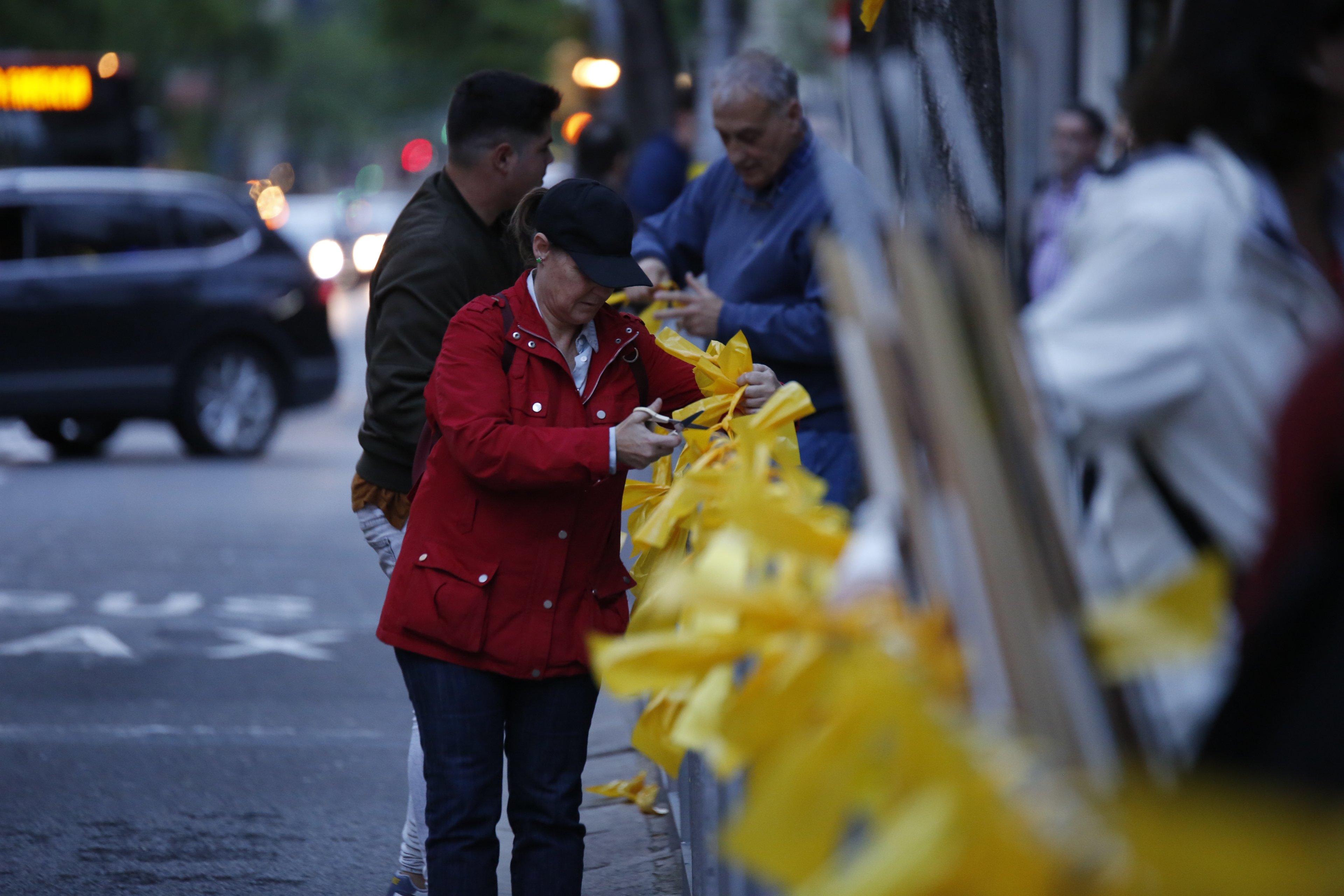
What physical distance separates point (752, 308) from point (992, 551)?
2841 millimetres

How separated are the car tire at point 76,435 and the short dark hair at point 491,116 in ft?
32.2

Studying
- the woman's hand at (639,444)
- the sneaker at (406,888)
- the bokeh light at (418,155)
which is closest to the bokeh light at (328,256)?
the sneaker at (406,888)

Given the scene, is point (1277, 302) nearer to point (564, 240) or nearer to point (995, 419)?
point (995, 419)

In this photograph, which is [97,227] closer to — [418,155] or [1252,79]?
[1252,79]

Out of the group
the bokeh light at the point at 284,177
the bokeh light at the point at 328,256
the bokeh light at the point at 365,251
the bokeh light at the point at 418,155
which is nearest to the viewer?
the bokeh light at the point at 328,256

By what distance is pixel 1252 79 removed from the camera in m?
2.03

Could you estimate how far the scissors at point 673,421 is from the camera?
3.36m

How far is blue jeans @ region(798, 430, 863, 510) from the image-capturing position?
4664 mm

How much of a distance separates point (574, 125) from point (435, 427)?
15.1 m

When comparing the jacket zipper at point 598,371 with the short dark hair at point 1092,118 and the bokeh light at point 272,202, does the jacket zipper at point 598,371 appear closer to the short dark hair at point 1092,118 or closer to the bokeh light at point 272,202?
the short dark hair at point 1092,118

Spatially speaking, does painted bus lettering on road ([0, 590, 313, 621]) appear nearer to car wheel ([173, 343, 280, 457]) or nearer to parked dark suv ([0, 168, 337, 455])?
parked dark suv ([0, 168, 337, 455])

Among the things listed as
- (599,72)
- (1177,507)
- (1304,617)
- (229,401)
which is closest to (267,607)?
(229,401)

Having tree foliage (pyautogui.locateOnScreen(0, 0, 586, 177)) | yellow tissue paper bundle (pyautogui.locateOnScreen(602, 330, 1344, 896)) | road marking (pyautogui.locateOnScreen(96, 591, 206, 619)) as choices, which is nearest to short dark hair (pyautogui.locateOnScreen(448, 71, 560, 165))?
yellow tissue paper bundle (pyautogui.locateOnScreen(602, 330, 1344, 896))

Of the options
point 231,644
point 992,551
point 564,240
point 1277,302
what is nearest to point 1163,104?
point 1277,302
